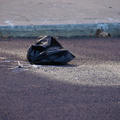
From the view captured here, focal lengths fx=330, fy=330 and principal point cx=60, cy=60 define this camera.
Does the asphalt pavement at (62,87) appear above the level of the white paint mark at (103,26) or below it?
below

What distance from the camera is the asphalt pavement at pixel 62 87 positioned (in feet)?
10.9

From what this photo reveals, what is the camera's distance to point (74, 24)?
7457 millimetres

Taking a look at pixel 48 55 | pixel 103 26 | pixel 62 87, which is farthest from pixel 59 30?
pixel 62 87

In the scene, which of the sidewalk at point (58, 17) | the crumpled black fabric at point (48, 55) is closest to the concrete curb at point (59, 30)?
the sidewalk at point (58, 17)

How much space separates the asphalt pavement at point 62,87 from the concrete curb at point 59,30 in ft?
3.46

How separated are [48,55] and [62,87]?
1151 mm

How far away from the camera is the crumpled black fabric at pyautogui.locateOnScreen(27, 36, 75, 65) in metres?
5.14

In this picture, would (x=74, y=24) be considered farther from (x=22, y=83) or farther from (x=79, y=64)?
(x=22, y=83)

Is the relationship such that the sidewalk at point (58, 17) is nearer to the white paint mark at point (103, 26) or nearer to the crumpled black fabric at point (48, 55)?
the white paint mark at point (103, 26)

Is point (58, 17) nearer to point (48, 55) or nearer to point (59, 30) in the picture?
point (59, 30)

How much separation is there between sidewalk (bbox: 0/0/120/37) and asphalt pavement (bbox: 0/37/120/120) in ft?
4.01

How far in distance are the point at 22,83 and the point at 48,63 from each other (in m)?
0.99

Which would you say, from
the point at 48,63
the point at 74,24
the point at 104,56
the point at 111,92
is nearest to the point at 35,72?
the point at 48,63

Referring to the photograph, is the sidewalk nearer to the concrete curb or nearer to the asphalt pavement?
the concrete curb
